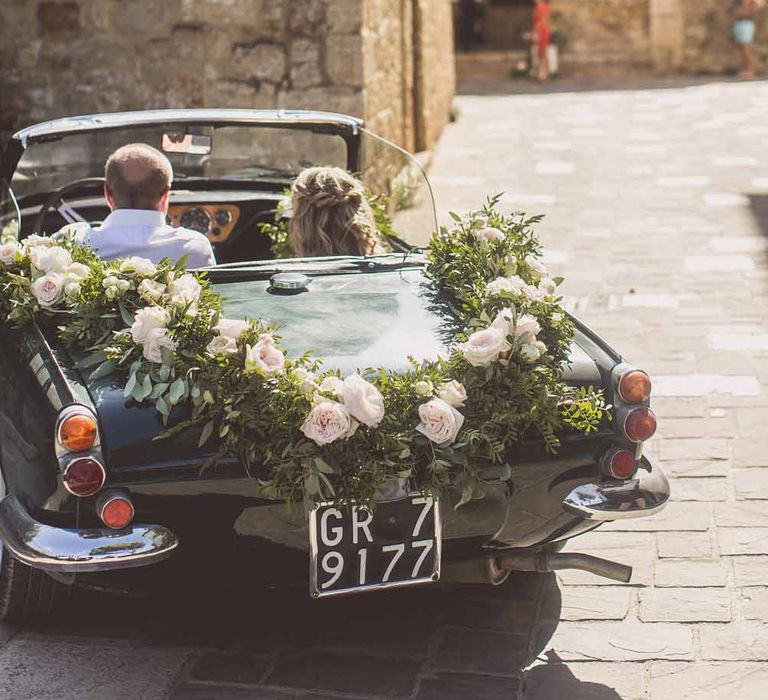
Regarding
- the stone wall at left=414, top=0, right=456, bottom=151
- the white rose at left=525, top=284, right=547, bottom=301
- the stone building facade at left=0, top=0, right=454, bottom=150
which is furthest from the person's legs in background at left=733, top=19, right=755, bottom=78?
the white rose at left=525, top=284, right=547, bottom=301

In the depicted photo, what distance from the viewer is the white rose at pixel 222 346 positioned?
3.64 meters

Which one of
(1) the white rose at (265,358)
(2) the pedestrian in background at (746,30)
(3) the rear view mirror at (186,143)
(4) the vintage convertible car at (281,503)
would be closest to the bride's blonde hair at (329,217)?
(4) the vintage convertible car at (281,503)

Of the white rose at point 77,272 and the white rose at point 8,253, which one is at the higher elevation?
the white rose at point 8,253

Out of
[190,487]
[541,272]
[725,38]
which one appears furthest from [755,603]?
[725,38]

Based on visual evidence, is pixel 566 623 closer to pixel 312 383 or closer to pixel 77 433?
pixel 312 383

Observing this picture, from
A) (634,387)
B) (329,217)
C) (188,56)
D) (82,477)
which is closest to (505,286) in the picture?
(634,387)

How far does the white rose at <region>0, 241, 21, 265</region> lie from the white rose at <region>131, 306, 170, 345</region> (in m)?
0.68

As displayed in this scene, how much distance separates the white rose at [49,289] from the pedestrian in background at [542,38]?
18265 mm

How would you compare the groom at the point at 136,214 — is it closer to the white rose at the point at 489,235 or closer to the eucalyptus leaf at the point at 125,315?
the eucalyptus leaf at the point at 125,315

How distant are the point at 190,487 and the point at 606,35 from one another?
2109 centimetres

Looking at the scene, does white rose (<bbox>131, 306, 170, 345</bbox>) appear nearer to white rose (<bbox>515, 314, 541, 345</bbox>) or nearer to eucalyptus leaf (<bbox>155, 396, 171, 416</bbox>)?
eucalyptus leaf (<bbox>155, 396, 171, 416</bbox>)

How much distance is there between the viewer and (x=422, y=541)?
357cm

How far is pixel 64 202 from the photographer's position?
5.48 meters

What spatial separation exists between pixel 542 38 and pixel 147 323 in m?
18.6
